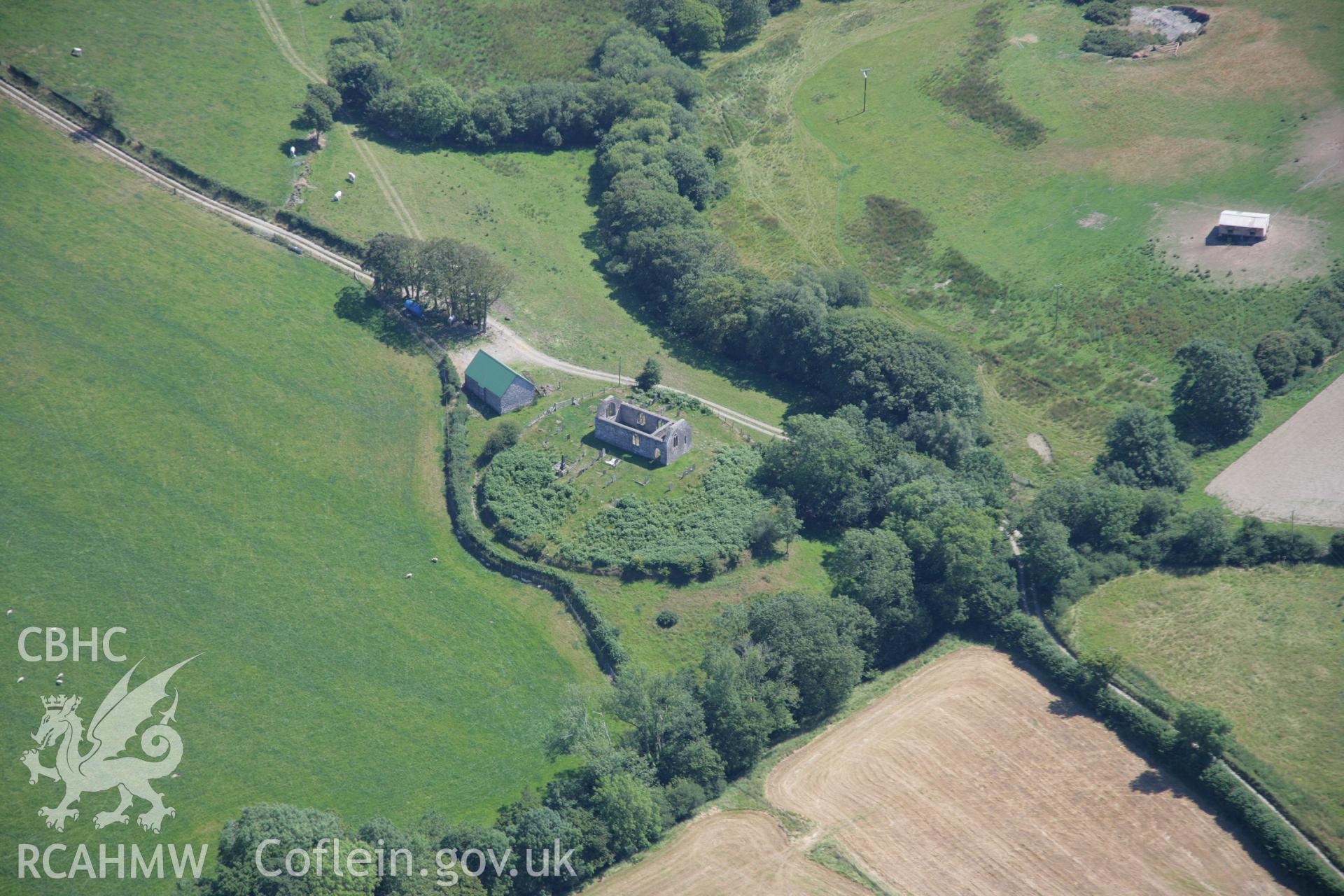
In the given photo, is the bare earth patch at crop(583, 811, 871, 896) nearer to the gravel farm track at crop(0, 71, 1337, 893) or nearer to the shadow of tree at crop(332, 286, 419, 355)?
the gravel farm track at crop(0, 71, 1337, 893)

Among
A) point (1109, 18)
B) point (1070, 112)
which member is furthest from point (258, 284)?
point (1109, 18)

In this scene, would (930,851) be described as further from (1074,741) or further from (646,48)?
(646,48)

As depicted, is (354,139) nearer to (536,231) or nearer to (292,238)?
(292,238)

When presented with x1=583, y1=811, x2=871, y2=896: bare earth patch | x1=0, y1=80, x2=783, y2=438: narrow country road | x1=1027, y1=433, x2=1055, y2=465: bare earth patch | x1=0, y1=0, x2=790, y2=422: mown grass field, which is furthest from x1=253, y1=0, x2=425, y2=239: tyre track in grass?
x1=583, y1=811, x2=871, y2=896: bare earth patch

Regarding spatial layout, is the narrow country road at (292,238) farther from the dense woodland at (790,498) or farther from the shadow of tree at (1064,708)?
the shadow of tree at (1064,708)

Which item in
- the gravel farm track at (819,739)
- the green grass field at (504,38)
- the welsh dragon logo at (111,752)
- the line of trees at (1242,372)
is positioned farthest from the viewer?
the green grass field at (504,38)

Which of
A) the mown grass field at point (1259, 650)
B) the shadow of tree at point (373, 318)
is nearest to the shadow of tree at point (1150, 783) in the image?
the mown grass field at point (1259, 650)

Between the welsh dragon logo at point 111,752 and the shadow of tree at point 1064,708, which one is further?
the shadow of tree at point 1064,708

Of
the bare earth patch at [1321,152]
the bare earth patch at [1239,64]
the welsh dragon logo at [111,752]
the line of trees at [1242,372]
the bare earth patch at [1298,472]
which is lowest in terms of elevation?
the welsh dragon logo at [111,752]
